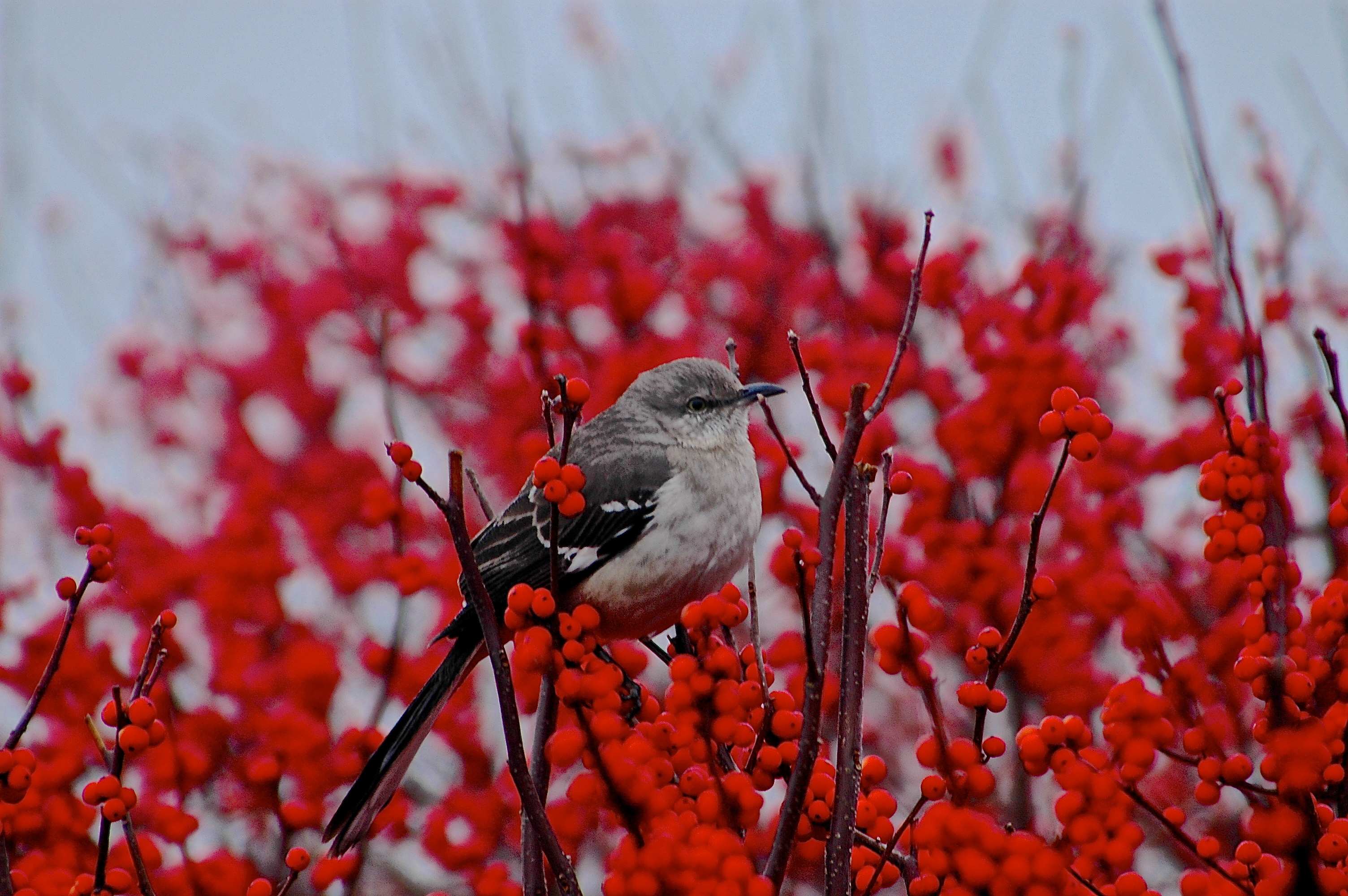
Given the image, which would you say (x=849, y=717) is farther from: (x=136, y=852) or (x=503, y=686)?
(x=136, y=852)

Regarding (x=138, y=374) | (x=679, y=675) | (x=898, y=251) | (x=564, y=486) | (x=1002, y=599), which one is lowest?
(x=679, y=675)

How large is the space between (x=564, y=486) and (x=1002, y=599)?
297 cm

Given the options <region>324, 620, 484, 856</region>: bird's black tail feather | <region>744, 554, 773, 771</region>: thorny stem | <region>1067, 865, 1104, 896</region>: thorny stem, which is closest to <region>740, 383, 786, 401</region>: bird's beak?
<region>324, 620, 484, 856</region>: bird's black tail feather

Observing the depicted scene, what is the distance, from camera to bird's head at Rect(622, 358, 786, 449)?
4.22 metres

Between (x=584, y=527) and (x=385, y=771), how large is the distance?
1194 millimetres

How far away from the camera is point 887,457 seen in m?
2.22

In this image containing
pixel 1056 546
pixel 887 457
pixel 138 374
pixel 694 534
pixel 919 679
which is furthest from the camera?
pixel 138 374

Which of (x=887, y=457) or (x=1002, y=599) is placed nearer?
(x=887, y=457)

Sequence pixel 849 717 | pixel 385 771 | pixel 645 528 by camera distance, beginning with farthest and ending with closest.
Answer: pixel 645 528 → pixel 385 771 → pixel 849 717

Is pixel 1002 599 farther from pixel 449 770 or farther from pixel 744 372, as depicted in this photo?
pixel 449 770

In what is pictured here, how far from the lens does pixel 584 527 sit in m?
3.90

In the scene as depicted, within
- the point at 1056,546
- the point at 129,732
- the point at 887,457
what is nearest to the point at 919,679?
the point at 887,457

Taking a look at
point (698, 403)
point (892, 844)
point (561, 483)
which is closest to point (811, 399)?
point (561, 483)

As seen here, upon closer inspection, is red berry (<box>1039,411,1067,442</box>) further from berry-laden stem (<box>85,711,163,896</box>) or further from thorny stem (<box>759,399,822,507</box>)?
berry-laden stem (<box>85,711,163,896</box>)
